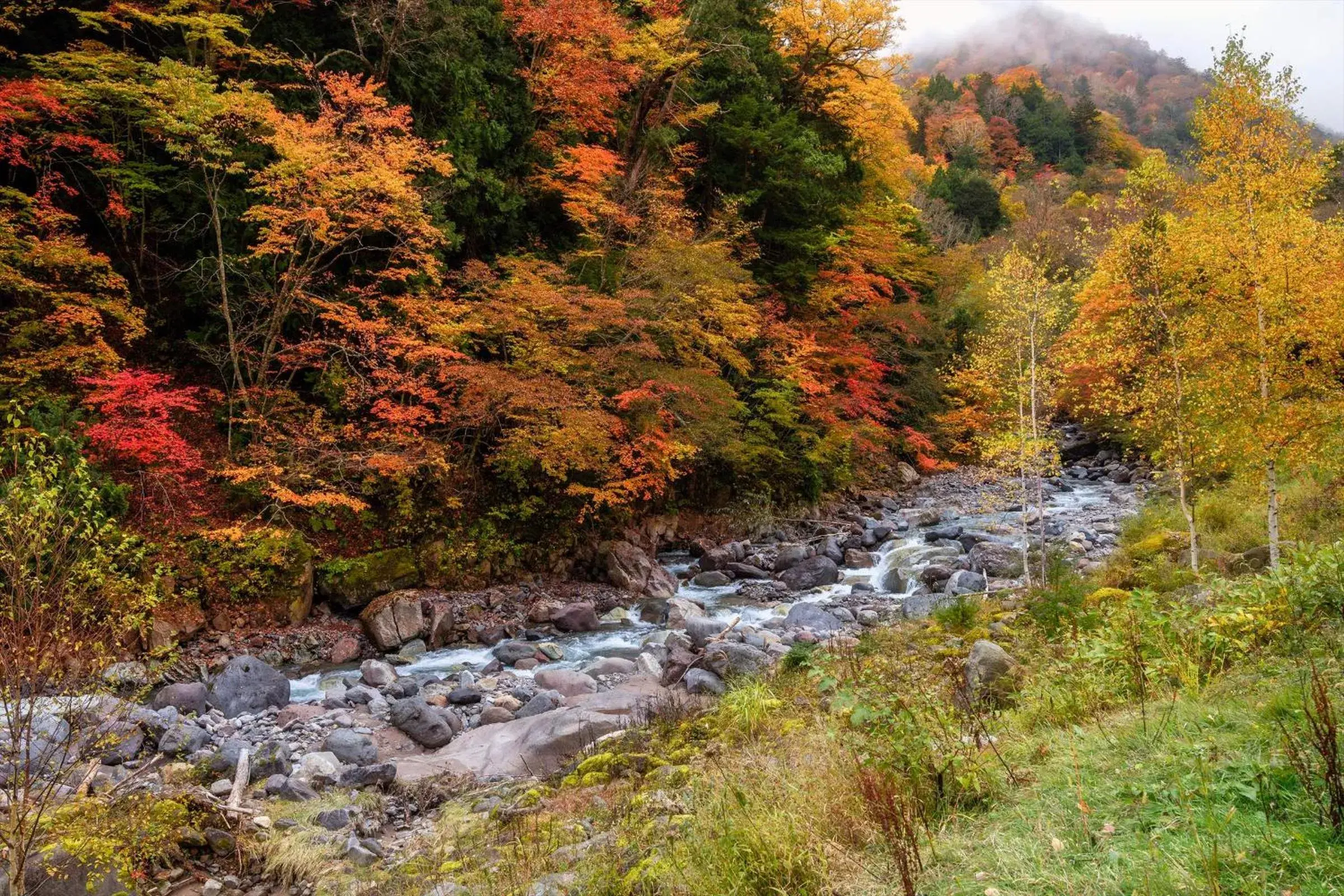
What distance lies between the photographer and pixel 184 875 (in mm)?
5406

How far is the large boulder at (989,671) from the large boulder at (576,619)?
7410 millimetres

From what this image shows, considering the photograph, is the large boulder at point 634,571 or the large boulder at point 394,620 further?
the large boulder at point 634,571

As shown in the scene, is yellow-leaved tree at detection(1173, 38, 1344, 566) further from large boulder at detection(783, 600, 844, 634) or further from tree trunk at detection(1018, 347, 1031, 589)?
large boulder at detection(783, 600, 844, 634)

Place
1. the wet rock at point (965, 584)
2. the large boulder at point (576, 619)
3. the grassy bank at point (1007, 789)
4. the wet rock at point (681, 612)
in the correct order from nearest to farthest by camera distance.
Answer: the grassy bank at point (1007, 789)
the large boulder at point (576, 619)
the wet rock at point (681, 612)
the wet rock at point (965, 584)

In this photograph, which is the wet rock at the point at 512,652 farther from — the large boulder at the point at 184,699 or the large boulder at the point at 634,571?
the large boulder at the point at 184,699

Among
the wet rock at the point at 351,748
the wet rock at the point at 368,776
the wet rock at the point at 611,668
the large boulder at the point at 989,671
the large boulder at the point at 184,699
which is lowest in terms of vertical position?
the large boulder at the point at 184,699

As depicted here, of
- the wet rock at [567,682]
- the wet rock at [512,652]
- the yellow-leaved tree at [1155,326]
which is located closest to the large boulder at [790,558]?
the wet rock at [512,652]

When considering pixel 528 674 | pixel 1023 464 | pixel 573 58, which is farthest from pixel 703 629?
pixel 573 58

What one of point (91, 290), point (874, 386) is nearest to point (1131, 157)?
point (874, 386)

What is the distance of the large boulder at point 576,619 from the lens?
1235cm

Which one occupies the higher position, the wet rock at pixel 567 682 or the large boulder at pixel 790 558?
the large boulder at pixel 790 558

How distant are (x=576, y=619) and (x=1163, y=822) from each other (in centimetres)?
1062

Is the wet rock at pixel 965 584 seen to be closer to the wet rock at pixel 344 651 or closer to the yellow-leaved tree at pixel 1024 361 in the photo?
the yellow-leaved tree at pixel 1024 361

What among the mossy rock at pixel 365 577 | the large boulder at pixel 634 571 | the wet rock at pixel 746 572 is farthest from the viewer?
the wet rock at pixel 746 572
